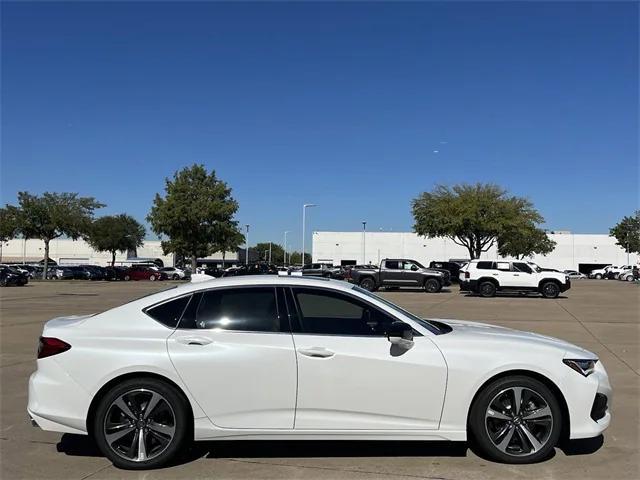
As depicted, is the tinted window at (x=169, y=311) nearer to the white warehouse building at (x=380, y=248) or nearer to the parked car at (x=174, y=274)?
the parked car at (x=174, y=274)

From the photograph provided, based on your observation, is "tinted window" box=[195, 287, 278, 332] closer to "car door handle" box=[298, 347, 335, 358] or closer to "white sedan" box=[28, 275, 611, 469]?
"white sedan" box=[28, 275, 611, 469]

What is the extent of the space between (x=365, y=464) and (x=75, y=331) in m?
2.61

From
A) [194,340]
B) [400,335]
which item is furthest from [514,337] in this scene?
[194,340]

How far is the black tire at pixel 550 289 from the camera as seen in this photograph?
92.0 feet

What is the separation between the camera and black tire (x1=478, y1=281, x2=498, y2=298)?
2905cm

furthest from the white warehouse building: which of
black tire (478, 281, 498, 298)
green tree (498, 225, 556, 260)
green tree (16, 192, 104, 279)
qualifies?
black tire (478, 281, 498, 298)

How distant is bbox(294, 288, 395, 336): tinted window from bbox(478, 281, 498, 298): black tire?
2527 cm

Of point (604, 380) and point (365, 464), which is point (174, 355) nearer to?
A: point (365, 464)

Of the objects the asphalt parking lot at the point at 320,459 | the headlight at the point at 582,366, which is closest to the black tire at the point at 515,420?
the asphalt parking lot at the point at 320,459

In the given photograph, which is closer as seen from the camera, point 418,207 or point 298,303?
point 298,303

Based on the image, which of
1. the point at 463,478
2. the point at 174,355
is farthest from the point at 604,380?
the point at 174,355

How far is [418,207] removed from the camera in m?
50.1

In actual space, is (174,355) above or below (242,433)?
above

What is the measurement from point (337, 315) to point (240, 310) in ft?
2.76
